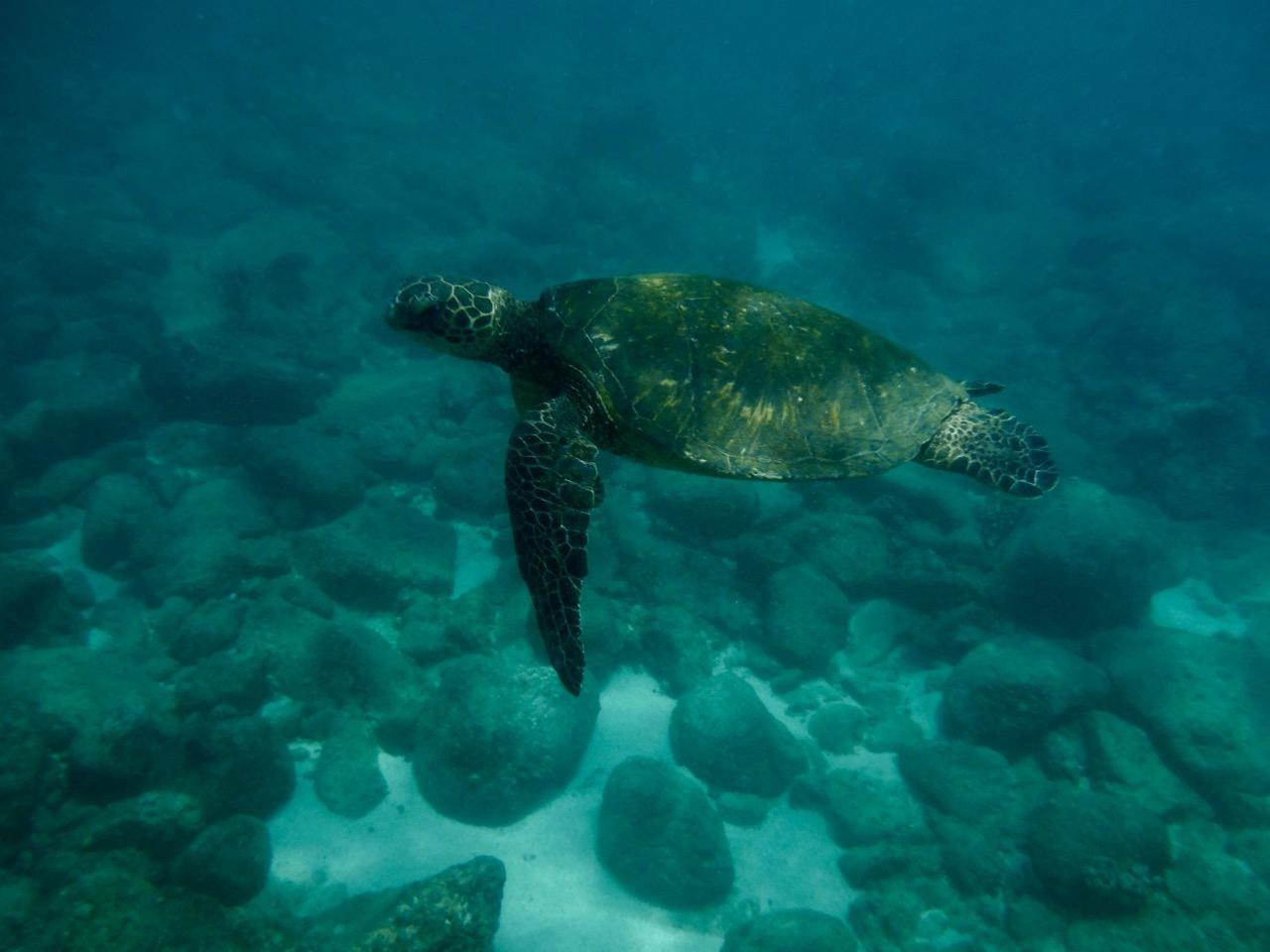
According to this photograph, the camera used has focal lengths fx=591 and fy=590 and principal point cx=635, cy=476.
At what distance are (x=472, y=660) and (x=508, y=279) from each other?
1611 cm

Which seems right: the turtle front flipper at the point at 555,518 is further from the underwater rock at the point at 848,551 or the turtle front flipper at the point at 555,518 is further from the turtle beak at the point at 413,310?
the underwater rock at the point at 848,551

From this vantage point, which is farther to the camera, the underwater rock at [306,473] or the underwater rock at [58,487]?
the underwater rock at [306,473]

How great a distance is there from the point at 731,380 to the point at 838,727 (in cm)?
715

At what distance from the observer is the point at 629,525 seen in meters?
11.3

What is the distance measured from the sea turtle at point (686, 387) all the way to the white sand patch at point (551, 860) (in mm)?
5801

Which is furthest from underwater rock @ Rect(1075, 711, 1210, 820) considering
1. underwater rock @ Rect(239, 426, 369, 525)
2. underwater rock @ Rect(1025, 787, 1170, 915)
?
underwater rock @ Rect(239, 426, 369, 525)

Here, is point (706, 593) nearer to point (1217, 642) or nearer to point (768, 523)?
point (768, 523)

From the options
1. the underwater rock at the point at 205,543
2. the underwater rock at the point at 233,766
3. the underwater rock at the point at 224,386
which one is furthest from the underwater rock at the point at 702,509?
the underwater rock at the point at 224,386

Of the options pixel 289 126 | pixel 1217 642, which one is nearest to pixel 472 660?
pixel 1217 642

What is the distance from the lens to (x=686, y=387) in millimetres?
4945

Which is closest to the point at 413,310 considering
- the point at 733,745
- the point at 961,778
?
the point at 733,745

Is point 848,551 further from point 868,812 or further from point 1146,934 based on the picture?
point 1146,934

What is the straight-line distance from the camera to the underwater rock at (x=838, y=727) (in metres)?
9.51

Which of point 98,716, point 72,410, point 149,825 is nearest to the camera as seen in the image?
point 149,825
